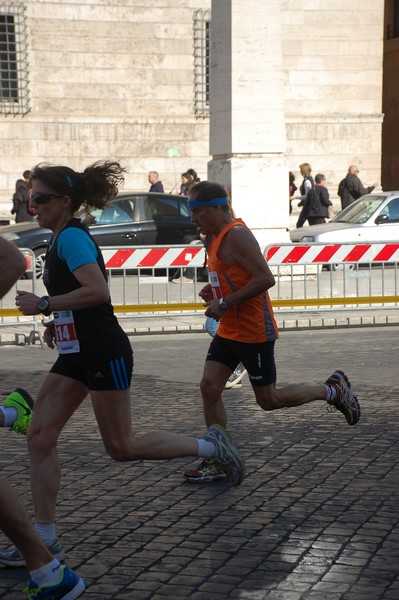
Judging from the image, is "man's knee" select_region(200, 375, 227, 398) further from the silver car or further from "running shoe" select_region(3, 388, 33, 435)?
the silver car

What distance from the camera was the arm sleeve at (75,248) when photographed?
5.66 metres

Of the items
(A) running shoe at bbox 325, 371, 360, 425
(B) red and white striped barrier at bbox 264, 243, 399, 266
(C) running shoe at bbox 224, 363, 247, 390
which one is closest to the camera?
(A) running shoe at bbox 325, 371, 360, 425

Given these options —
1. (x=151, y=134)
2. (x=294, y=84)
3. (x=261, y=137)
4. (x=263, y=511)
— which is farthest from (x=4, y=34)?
(x=263, y=511)

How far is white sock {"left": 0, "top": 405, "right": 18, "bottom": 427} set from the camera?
596 cm

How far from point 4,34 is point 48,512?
81.0 ft

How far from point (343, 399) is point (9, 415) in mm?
2769

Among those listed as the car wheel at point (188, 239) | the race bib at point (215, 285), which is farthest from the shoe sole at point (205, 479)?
the car wheel at point (188, 239)

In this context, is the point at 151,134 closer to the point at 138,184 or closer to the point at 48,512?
the point at 138,184

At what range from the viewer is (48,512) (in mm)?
5695

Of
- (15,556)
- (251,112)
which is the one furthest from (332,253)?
(15,556)

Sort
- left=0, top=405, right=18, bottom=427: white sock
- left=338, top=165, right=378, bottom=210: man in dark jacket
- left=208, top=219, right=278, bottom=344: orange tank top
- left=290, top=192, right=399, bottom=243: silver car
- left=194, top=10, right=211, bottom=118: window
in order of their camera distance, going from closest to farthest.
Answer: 1. left=0, top=405, right=18, bottom=427: white sock
2. left=208, top=219, right=278, bottom=344: orange tank top
3. left=290, top=192, right=399, bottom=243: silver car
4. left=338, top=165, right=378, bottom=210: man in dark jacket
5. left=194, top=10, right=211, bottom=118: window

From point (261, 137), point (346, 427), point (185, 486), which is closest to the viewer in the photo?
point (185, 486)

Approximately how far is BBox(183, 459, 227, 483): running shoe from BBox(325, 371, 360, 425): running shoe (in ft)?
3.43

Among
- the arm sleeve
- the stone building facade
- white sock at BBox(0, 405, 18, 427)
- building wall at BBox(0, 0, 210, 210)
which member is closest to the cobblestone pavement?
white sock at BBox(0, 405, 18, 427)
